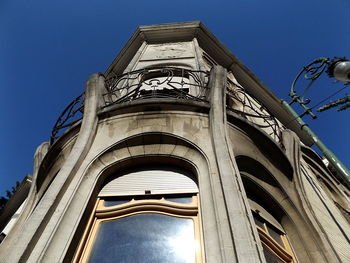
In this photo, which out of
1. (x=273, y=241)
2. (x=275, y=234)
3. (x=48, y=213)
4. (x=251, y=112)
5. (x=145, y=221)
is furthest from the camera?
(x=251, y=112)

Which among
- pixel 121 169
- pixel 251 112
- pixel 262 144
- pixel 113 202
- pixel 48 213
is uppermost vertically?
pixel 251 112

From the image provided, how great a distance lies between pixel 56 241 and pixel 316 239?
4615 millimetres

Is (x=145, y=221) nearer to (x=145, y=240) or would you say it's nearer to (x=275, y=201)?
(x=145, y=240)

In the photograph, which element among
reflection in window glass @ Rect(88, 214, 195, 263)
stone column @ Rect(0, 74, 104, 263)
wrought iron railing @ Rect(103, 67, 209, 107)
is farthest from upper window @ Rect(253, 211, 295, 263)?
stone column @ Rect(0, 74, 104, 263)

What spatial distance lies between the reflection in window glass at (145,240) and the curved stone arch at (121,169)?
1.20 ft

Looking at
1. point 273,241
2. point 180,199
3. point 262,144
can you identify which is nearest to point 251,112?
point 262,144

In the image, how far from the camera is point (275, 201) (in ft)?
18.3

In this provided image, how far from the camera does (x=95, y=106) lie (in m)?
5.58

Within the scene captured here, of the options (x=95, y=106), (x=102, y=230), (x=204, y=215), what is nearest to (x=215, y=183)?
(x=204, y=215)

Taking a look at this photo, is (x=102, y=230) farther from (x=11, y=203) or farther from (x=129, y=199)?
(x=11, y=203)

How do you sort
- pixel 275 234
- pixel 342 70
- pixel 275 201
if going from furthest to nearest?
pixel 275 201, pixel 342 70, pixel 275 234

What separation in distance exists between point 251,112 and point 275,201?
640 cm

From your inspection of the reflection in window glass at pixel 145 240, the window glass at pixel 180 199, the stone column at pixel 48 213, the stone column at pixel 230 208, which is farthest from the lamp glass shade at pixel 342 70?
the stone column at pixel 48 213

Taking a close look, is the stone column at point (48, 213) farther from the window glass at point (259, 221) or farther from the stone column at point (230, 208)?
the window glass at point (259, 221)
